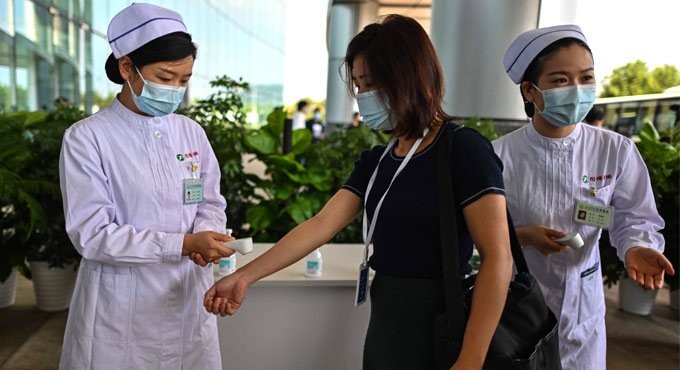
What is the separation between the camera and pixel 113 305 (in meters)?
1.43

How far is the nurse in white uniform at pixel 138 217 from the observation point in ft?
4.47

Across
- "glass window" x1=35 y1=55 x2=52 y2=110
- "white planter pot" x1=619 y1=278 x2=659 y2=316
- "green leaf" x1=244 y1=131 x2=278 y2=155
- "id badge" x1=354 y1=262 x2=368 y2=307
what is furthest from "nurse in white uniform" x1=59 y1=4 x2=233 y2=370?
"glass window" x1=35 y1=55 x2=52 y2=110

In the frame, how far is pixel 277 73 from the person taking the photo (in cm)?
2106

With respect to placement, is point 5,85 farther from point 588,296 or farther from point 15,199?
point 588,296

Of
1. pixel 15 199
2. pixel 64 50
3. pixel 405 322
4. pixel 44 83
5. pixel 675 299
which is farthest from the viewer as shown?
pixel 64 50

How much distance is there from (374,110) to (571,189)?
0.76 m

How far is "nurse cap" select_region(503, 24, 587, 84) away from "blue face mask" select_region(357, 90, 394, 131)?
2.03ft

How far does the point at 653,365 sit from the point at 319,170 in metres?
2.57

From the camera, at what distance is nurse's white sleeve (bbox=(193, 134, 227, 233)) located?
158 centimetres

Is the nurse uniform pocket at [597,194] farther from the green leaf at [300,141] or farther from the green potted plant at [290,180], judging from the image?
the green leaf at [300,141]

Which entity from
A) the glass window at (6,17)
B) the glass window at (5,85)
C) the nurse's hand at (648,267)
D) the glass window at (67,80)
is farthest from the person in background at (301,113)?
the nurse's hand at (648,267)

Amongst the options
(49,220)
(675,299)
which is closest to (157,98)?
(49,220)

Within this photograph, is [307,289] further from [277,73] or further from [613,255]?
[277,73]

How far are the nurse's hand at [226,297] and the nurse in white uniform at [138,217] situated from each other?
0.09 meters
